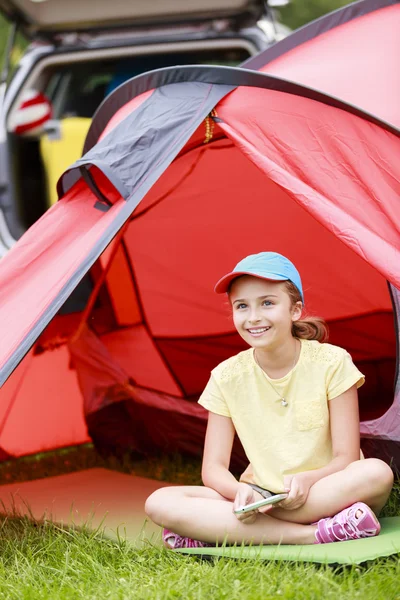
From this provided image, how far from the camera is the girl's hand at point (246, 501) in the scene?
2203 mm

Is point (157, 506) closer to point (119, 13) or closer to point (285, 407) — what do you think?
point (285, 407)

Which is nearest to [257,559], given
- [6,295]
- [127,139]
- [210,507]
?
[210,507]

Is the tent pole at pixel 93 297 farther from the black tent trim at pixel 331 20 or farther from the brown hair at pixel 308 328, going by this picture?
the brown hair at pixel 308 328

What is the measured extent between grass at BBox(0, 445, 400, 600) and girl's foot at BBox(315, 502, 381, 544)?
0.49 ft

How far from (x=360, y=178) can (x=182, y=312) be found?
147 cm

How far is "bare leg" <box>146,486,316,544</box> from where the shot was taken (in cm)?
226

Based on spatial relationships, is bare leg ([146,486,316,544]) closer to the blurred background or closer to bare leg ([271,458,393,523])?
bare leg ([271,458,393,523])

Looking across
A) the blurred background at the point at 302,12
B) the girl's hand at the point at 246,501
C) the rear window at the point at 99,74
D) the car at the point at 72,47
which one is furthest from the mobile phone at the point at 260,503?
the blurred background at the point at 302,12

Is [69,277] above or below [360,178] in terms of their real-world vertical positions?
above

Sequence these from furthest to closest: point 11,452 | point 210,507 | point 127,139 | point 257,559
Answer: point 11,452
point 127,139
point 210,507
point 257,559

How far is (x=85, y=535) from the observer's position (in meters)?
2.53

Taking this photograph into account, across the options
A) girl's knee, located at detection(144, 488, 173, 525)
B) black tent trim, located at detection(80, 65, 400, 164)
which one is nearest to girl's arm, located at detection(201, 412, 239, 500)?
girl's knee, located at detection(144, 488, 173, 525)

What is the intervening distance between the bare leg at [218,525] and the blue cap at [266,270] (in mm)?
580

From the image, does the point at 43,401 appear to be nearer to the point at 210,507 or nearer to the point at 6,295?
the point at 6,295
